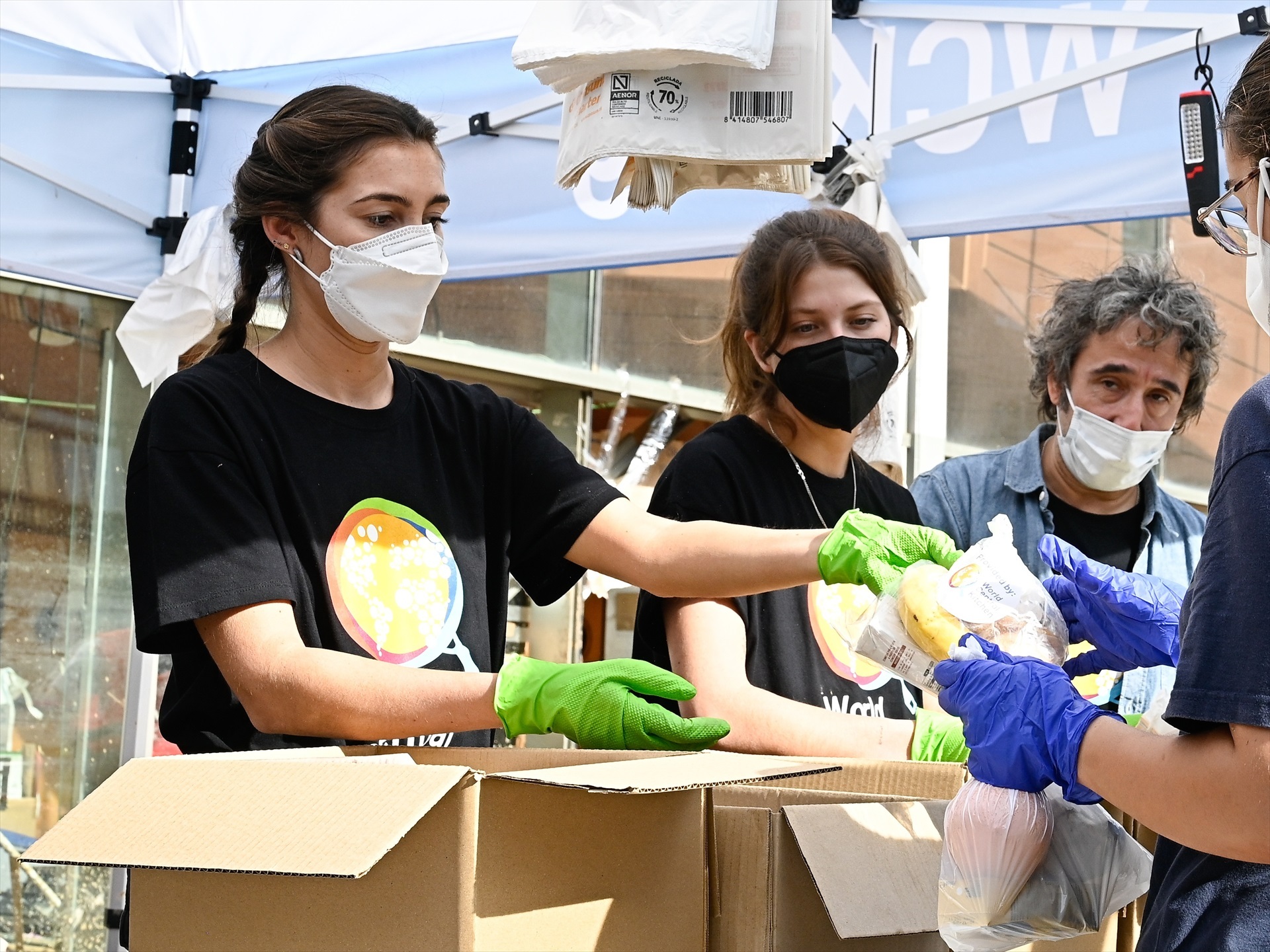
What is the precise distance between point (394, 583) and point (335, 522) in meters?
0.13

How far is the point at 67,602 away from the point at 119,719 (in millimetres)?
491

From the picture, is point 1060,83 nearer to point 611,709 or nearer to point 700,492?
point 700,492

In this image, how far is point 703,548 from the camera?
6.97 ft

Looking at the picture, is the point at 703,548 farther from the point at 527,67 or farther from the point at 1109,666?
the point at 527,67

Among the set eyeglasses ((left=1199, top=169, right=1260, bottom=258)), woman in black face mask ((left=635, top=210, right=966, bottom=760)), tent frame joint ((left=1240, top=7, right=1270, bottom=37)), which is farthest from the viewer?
tent frame joint ((left=1240, top=7, right=1270, bottom=37))

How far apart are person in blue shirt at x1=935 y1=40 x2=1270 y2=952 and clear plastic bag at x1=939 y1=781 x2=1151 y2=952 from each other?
43mm

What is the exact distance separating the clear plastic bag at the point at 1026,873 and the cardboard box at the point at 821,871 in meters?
0.09

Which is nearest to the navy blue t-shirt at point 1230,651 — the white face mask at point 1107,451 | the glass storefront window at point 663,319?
the white face mask at point 1107,451

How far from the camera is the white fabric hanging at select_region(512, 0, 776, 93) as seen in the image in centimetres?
252

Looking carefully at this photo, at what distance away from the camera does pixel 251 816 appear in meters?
1.25

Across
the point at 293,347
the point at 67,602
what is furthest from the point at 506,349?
the point at 293,347

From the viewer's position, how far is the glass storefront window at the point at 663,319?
20.9ft

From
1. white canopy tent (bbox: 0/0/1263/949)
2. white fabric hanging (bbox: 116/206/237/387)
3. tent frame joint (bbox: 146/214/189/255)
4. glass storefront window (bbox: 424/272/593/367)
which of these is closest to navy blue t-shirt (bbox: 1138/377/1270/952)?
white canopy tent (bbox: 0/0/1263/949)

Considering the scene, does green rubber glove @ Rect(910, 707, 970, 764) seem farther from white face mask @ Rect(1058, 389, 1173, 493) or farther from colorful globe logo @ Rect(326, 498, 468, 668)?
white face mask @ Rect(1058, 389, 1173, 493)
